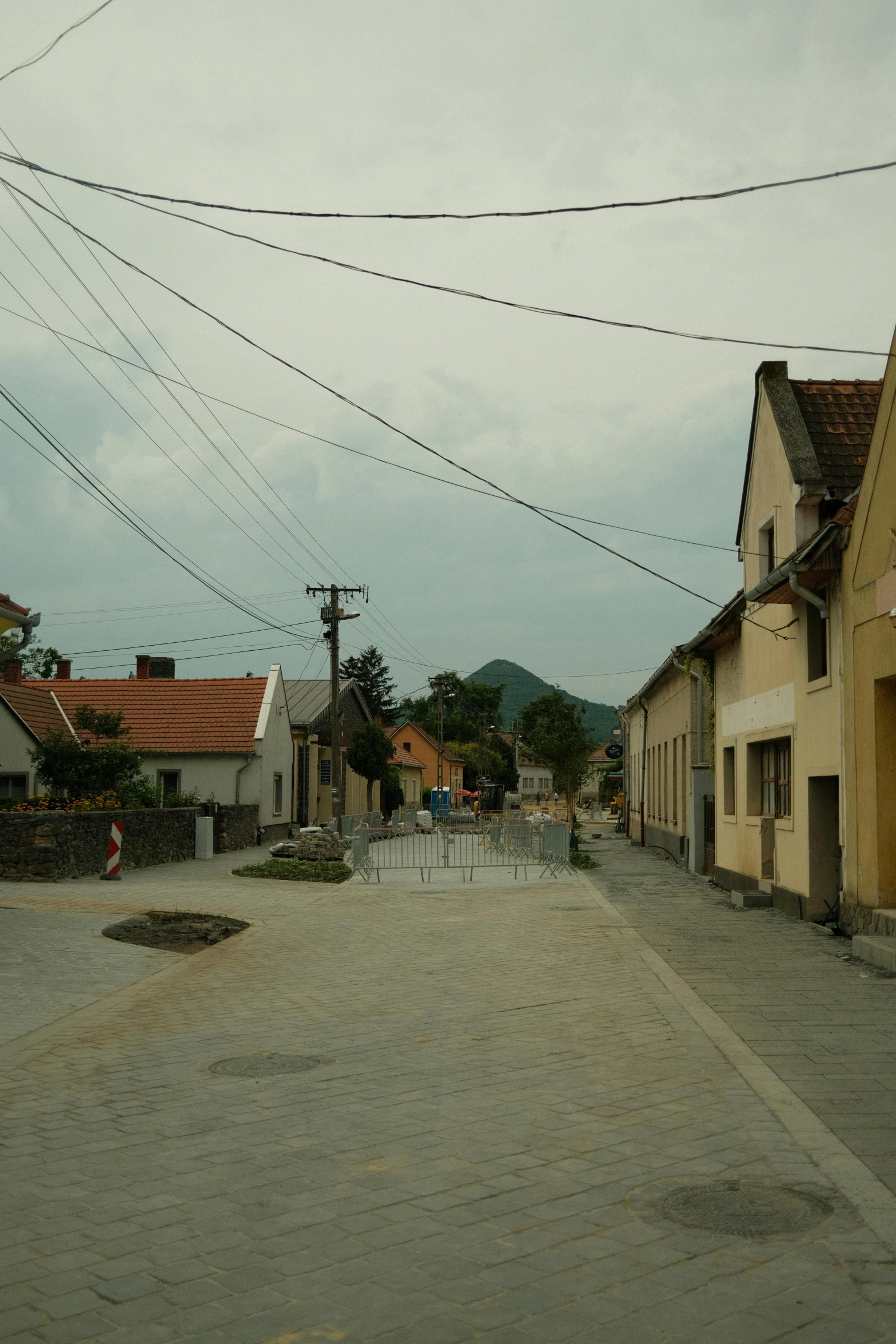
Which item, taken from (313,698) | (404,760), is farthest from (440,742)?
(313,698)

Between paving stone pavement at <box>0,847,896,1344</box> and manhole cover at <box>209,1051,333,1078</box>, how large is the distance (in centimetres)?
10

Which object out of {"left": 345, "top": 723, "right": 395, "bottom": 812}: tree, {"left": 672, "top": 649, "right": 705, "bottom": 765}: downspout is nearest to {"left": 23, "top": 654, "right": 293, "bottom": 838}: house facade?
{"left": 345, "top": 723, "right": 395, "bottom": 812}: tree

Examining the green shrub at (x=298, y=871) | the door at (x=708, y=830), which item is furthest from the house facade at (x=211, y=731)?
the door at (x=708, y=830)

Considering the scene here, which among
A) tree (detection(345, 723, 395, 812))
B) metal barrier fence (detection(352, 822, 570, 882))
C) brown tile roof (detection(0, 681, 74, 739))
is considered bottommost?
metal barrier fence (detection(352, 822, 570, 882))

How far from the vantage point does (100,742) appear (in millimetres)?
35406

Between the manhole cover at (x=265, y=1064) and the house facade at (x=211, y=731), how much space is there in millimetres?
31028

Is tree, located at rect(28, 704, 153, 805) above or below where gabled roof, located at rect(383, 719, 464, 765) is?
below

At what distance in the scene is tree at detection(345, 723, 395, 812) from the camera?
51.3 meters

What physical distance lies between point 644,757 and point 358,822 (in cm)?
972

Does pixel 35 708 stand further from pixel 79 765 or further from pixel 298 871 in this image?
pixel 298 871

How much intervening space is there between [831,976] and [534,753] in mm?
42672

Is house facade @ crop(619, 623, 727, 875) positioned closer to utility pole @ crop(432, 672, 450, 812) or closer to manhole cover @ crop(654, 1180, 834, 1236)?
manhole cover @ crop(654, 1180, 834, 1236)

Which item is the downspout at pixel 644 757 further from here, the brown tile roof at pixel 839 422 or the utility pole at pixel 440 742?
the brown tile roof at pixel 839 422

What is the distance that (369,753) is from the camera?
51.5 metres
